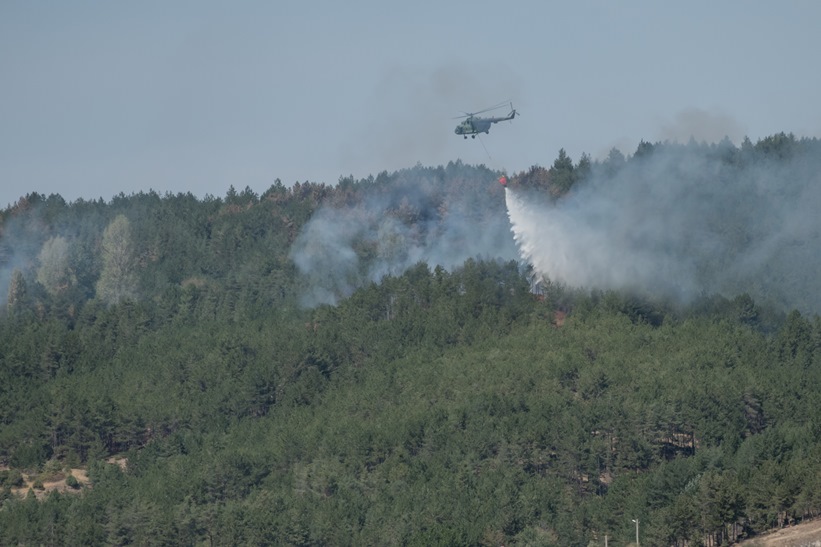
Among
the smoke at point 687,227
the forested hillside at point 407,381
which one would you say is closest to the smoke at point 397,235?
the forested hillside at point 407,381

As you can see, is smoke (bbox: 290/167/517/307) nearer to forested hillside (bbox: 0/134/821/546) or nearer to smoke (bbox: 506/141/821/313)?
forested hillside (bbox: 0/134/821/546)

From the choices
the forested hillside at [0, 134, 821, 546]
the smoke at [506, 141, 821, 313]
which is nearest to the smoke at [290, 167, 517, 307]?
the forested hillside at [0, 134, 821, 546]

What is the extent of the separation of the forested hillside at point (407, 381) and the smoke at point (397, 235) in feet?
1.08

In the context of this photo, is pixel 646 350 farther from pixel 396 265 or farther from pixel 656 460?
pixel 396 265

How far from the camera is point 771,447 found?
11906cm

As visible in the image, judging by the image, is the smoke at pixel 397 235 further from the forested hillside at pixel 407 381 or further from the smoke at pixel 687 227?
the smoke at pixel 687 227

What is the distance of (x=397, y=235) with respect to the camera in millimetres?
176000

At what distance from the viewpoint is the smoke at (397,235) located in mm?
168625

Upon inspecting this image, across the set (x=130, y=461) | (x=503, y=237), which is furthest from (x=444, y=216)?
(x=130, y=461)

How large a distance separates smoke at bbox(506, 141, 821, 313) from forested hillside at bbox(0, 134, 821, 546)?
22.3 inches

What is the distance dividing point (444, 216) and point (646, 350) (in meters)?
43.1

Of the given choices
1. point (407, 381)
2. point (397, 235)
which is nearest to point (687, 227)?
point (397, 235)

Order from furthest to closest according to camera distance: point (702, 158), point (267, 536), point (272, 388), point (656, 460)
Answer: point (702, 158), point (272, 388), point (656, 460), point (267, 536)

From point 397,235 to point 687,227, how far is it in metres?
26.9
